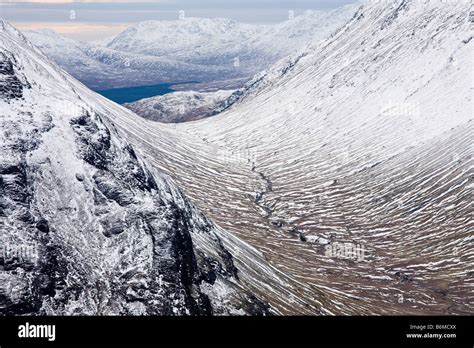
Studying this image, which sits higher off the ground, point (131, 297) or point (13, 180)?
point (13, 180)

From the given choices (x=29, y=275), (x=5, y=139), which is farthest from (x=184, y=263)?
(x=5, y=139)

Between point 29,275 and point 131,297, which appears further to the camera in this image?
point 131,297
